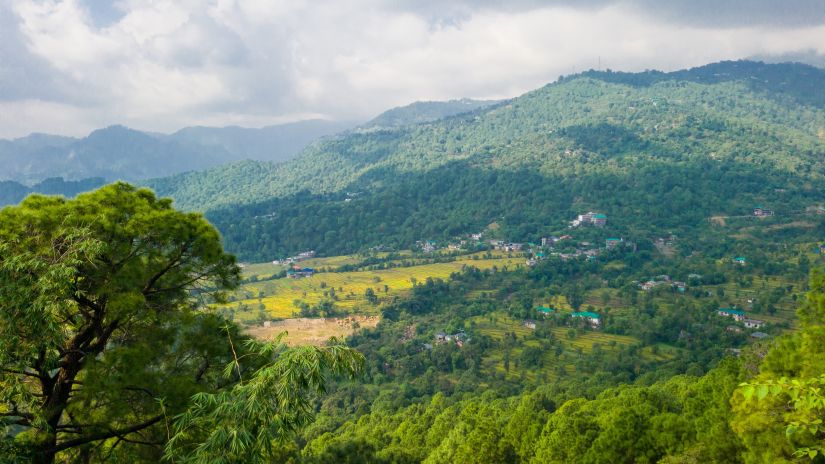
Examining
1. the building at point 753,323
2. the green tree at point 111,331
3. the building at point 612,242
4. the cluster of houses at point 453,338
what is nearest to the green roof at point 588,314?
the cluster of houses at point 453,338

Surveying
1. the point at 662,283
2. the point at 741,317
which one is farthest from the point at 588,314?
the point at 662,283

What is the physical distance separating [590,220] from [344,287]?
144 ft

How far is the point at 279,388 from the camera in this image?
175 inches

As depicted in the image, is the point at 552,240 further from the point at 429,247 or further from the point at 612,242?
the point at 429,247

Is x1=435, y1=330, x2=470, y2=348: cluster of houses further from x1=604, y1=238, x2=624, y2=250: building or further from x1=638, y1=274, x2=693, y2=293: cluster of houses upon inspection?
x1=604, y1=238, x2=624, y2=250: building

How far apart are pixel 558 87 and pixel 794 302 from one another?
154 m

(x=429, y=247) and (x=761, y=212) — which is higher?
(x=429, y=247)

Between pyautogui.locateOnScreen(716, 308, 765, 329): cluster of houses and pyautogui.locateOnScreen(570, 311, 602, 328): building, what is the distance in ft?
32.1

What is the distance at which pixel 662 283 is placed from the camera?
2058 inches

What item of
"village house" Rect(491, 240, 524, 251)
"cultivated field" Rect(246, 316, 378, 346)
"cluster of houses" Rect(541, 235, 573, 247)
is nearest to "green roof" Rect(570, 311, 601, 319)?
"cultivated field" Rect(246, 316, 378, 346)

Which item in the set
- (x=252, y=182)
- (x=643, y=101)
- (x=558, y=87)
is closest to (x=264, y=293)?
(x=252, y=182)

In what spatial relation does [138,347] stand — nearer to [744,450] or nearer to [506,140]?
[744,450]

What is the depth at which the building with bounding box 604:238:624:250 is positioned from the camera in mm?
68312

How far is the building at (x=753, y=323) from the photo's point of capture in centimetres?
3883
